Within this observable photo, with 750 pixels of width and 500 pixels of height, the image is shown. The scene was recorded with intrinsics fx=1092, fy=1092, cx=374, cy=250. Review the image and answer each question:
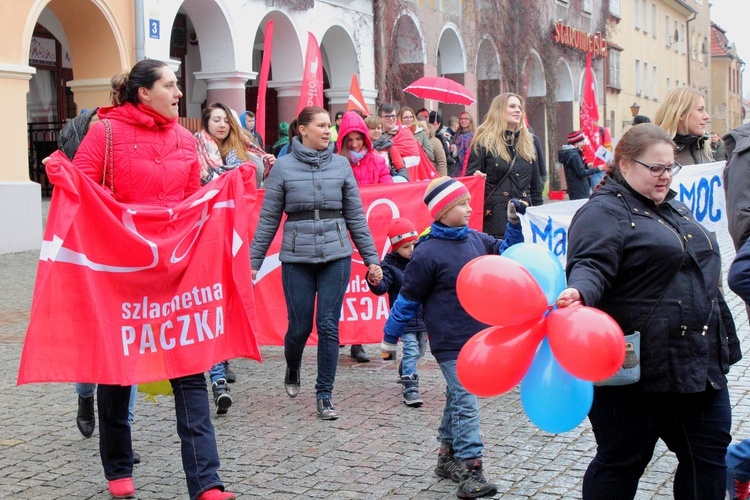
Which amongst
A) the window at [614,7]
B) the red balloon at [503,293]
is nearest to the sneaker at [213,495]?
the red balloon at [503,293]

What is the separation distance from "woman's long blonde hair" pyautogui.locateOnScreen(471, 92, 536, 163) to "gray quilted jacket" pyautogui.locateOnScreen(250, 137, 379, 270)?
2.08 m

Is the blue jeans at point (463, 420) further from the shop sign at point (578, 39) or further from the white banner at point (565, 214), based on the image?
the shop sign at point (578, 39)

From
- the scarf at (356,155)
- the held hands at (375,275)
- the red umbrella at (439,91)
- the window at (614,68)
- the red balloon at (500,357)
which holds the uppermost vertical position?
the window at (614,68)

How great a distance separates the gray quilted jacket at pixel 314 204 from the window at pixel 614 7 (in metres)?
40.9

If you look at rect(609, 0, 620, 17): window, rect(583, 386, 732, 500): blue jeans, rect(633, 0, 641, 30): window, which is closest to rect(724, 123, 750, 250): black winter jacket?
rect(583, 386, 732, 500): blue jeans

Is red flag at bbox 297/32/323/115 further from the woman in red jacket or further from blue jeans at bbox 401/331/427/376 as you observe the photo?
the woman in red jacket

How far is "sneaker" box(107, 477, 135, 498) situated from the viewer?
5059 mm

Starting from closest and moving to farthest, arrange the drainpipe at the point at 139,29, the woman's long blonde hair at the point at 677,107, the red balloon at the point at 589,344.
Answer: the red balloon at the point at 589,344, the woman's long blonde hair at the point at 677,107, the drainpipe at the point at 139,29

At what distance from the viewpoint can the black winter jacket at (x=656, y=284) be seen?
12.3 feet

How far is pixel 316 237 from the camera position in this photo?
669cm

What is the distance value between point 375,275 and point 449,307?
1.51m

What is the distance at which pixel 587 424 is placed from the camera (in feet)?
20.8

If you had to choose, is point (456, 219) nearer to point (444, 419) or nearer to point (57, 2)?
point (444, 419)

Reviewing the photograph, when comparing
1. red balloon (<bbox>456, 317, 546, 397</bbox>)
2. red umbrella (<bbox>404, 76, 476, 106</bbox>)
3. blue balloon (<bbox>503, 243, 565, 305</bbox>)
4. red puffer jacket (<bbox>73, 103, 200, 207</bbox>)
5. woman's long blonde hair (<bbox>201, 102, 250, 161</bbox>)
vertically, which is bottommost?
red balloon (<bbox>456, 317, 546, 397</bbox>)
